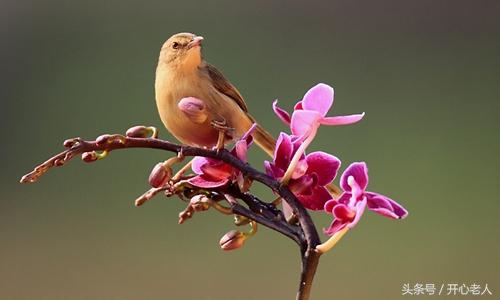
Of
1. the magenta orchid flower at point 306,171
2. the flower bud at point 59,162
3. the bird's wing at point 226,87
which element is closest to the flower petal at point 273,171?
the magenta orchid flower at point 306,171

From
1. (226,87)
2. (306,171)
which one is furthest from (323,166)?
(226,87)

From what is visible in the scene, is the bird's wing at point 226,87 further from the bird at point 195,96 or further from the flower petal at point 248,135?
the flower petal at point 248,135

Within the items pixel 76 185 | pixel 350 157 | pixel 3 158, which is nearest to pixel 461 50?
pixel 350 157

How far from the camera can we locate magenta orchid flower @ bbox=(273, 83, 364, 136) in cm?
40

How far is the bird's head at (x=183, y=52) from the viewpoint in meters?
0.67

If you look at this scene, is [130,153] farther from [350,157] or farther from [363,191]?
[363,191]

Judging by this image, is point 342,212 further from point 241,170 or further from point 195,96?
point 195,96

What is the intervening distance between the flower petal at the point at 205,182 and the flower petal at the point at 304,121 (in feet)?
0.16

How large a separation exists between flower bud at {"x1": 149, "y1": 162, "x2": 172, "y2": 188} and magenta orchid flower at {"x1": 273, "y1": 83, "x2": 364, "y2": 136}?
8 centimetres

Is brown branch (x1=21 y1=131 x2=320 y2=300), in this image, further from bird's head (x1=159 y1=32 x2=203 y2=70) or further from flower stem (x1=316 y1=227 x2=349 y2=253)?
bird's head (x1=159 y1=32 x2=203 y2=70)

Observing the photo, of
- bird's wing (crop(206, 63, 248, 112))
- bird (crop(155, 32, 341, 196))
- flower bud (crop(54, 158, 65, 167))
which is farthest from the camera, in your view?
bird's wing (crop(206, 63, 248, 112))

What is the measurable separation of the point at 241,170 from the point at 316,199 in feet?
0.16

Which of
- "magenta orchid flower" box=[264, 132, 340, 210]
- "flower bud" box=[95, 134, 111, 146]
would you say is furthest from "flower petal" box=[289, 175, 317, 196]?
"flower bud" box=[95, 134, 111, 146]

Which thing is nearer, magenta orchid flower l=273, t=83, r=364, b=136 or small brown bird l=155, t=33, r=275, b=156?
magenta orchid flower l=273, t=83, r=364, b=136
